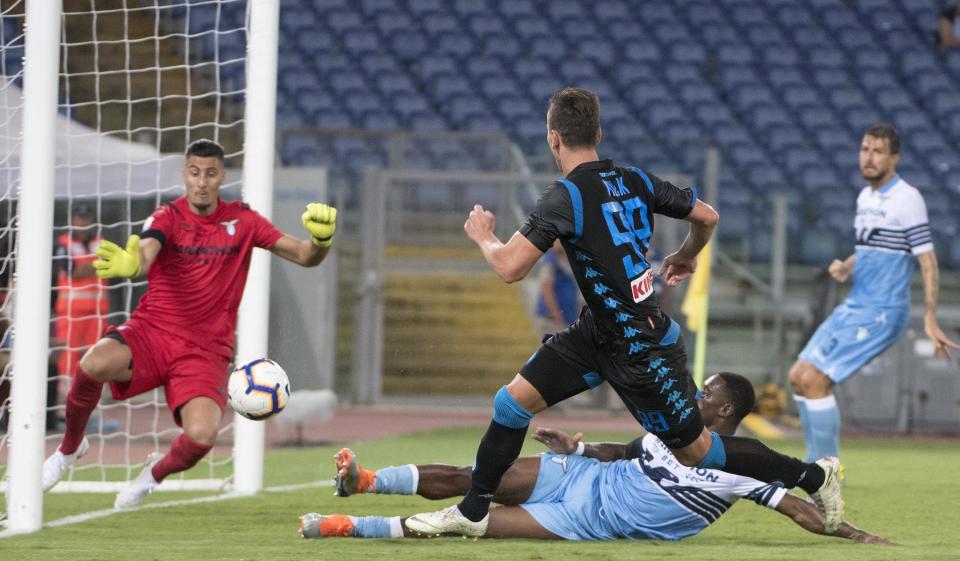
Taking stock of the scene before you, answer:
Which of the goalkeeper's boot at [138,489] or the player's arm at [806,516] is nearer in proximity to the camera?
the player's arm at [806,516]

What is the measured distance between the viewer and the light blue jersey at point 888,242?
8391 mm

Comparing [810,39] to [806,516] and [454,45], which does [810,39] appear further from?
[806,516]

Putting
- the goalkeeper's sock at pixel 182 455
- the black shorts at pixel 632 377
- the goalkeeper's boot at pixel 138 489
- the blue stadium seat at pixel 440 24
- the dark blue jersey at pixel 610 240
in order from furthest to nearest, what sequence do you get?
the blue stadium seat at pixel 440 24
the goalkeeper's boot at pixel 138 489
the goalkeeper's sock at pixel 182 455
the black shorts at pixel 632 377
the dark blue jersey at pixel 610 240

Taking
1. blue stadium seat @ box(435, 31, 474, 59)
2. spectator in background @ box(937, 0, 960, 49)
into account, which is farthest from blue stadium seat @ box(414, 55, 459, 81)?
spectator in background @ box(937, 0, 960, 49)

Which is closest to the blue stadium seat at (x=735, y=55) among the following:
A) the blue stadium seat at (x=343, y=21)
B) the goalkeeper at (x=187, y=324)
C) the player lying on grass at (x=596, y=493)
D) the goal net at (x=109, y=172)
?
the blue stadium seat at (x=343, y=21)

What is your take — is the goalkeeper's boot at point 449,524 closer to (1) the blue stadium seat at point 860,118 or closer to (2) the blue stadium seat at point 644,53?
(1) the blue stadium seat at point 860,118

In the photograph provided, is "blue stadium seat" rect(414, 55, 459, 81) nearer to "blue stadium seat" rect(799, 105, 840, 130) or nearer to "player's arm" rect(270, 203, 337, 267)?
"blue stadium seat" rect(799, 105, 840, 130)

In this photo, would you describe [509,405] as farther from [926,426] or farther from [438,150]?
[438,150]

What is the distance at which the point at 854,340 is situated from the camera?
27.9 ft

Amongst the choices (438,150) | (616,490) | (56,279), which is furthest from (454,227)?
(616,490)

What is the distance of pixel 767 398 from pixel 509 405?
9.36m

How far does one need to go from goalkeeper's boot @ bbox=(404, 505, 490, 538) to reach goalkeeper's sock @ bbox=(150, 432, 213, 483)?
5.06ft

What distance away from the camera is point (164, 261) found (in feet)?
23.4

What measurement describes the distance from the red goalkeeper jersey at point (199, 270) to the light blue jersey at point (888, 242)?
368 centimetres
